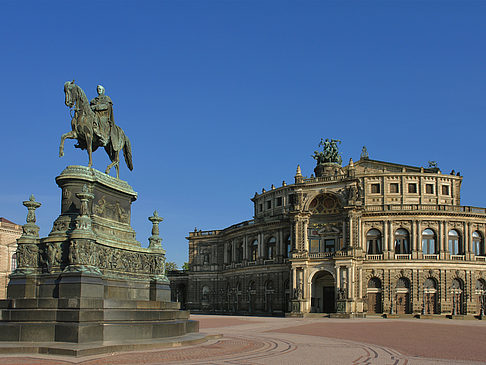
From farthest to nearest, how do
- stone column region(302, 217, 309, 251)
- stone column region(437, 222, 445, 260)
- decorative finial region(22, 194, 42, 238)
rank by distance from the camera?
stone column region(302, 217, 309, 251)
stone column region(437, 222, 445, 260)
decorative finial region(22, 194, 42, 238)

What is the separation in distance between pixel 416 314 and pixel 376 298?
5.41m

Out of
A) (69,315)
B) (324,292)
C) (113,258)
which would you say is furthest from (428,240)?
(69,315)

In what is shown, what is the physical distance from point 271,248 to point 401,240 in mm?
17996

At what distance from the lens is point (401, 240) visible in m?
68.3

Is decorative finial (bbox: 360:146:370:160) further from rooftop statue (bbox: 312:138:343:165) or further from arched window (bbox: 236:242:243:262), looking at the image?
arched window (bbox: 236:242:243:262)

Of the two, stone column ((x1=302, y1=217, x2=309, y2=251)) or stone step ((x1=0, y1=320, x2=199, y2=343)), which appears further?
stone column ((x1=302, y1=217, x2=309, y2=251))

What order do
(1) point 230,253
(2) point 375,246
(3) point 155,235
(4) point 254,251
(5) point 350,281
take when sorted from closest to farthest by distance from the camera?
(3) point 155,235, (5) point 350,281, (2) point 375,246, (4) point 254,251, (1) point 230,253

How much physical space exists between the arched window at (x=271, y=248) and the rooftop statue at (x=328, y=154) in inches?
509

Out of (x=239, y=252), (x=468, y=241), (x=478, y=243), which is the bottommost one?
(x=239, y=252)

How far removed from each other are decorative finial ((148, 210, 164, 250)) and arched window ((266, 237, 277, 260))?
173ft

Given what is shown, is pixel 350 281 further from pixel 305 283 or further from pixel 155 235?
pixel 155 235

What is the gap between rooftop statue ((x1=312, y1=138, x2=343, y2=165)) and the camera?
76938 mm

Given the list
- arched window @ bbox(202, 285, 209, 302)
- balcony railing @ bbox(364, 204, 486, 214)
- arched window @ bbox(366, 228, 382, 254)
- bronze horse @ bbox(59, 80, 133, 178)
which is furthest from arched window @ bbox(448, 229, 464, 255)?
bronze horse @ bbox(59, 80, 133, 178)

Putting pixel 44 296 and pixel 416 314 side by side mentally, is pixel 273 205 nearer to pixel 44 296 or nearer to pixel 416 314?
pixel 416 314
